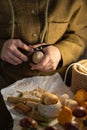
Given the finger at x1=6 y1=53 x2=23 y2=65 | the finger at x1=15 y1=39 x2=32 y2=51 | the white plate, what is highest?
the finger at x1=15 y1=39 x2=32 y2=51

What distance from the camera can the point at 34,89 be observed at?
97cm

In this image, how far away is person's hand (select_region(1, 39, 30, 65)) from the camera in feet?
3.14

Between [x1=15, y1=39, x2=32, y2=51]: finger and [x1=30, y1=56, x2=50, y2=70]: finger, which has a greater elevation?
[x1=15, y1=39, x2=32, y2=51]: finger

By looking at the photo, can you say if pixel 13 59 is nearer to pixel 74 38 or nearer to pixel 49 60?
pixel 49 60

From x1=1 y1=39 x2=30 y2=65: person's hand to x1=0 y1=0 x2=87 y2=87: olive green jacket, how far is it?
0.03 meters

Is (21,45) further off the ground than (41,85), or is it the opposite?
(21,45)

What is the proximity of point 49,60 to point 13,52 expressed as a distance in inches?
4.1

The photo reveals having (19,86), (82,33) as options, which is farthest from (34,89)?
(82,33)

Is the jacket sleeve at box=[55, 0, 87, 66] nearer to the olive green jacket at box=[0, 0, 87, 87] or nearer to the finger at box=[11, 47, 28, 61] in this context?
the olive green jacket at box=[0, 0, 87, 87]

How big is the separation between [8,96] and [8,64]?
152 mm

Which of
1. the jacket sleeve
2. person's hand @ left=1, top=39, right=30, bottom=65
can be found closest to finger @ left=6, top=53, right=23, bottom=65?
person's hand @ left=1, top=39, right=30, bottom=65

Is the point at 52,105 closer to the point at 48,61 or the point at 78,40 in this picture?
the point at 48,61

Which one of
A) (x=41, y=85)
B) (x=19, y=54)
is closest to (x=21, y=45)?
(x=19, y=54)

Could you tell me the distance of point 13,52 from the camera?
3.14 ft
